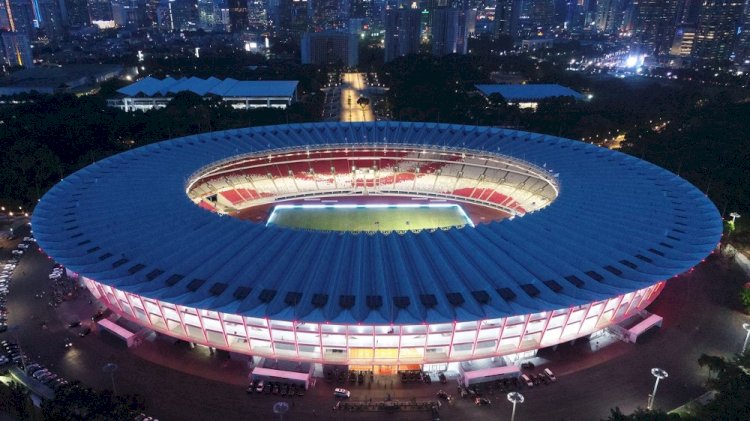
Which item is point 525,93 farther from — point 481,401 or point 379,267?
point 481,401

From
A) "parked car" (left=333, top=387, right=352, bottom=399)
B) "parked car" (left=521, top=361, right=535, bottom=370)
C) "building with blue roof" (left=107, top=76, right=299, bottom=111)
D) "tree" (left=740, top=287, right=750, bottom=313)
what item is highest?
"building with blue roof" (left=107, top=76, right=299, bottom=111)

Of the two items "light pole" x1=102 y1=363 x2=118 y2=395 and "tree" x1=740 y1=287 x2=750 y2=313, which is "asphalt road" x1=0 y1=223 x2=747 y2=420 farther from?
Result: "tree" x1=740 y1=287 x2=750 y2=313

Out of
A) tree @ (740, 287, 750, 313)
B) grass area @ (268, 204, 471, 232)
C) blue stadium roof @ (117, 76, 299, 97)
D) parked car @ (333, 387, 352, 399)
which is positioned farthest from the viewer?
blue stadium roof @ (117, 76, 299, 97)

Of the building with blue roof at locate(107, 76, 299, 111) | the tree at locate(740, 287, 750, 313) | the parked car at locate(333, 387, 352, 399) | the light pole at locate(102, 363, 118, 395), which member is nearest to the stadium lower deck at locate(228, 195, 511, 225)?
the tree at locate(740, 287, 750, 313)

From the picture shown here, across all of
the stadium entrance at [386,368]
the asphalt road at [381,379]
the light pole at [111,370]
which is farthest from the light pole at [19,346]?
the stadium entrance at [386,368]

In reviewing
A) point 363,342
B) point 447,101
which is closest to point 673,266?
point 363,342

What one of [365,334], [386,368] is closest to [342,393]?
[386,368]
